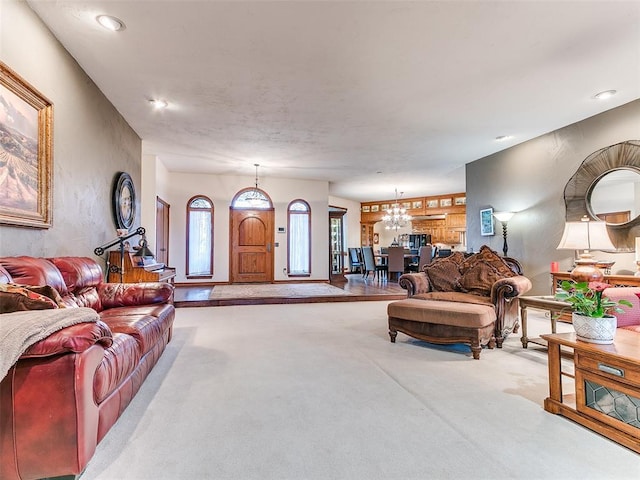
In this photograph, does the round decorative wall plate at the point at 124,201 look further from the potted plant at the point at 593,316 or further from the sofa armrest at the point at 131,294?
the potted plant at the point at 593,316

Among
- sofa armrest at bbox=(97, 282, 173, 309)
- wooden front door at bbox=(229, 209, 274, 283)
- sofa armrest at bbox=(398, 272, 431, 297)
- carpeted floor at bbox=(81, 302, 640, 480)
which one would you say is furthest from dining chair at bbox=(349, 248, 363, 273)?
sofa armrest at bbox=(97, 282, 173, 309)

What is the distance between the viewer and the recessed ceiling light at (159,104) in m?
3.96

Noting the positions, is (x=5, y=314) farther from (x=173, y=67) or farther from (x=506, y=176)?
(x=506, y=176)

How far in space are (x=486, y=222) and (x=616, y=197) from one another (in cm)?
223

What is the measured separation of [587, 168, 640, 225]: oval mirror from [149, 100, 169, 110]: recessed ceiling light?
214 inches

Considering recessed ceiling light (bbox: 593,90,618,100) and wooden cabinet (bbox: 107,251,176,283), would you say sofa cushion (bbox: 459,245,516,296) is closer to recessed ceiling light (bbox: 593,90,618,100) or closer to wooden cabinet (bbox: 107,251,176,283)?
recessed ceiling light (bbox: 593,90,618,100)

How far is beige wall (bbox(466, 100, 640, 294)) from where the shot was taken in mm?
4082

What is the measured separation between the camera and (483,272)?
149 inches

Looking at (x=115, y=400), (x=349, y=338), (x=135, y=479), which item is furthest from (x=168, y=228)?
(x=135, y=479)

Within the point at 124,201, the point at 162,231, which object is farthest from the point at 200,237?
the point at 124,201

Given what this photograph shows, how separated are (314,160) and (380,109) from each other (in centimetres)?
255

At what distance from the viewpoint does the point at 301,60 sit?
121 inches

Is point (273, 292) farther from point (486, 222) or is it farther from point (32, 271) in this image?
point (32, 271)

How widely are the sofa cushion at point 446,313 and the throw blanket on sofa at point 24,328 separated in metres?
2.79
